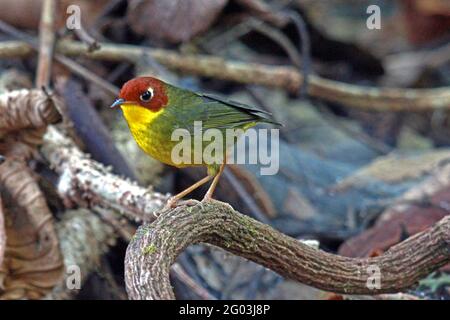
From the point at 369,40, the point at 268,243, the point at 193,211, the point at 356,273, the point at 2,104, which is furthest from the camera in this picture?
the point at 369,40

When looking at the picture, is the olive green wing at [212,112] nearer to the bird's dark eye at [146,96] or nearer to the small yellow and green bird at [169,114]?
the small yellow and green bird at [169,114]

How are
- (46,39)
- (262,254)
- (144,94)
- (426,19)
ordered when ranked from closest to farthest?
(262,254), (144,94), (46,39), (426,19)

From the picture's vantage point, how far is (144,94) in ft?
10.8

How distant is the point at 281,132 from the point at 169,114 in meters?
2.34

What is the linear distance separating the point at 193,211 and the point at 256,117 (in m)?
0.94

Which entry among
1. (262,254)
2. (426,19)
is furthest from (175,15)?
(426,19)

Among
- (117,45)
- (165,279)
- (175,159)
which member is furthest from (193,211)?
(117,45)

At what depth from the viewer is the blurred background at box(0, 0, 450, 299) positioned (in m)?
4.07

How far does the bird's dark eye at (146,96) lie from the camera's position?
10.8ft

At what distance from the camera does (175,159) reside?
327cm

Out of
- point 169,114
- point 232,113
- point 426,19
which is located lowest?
point 169,114

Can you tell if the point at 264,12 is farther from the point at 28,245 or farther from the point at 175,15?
the point at 28,245

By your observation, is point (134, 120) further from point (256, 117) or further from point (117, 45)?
point (117, 45)
